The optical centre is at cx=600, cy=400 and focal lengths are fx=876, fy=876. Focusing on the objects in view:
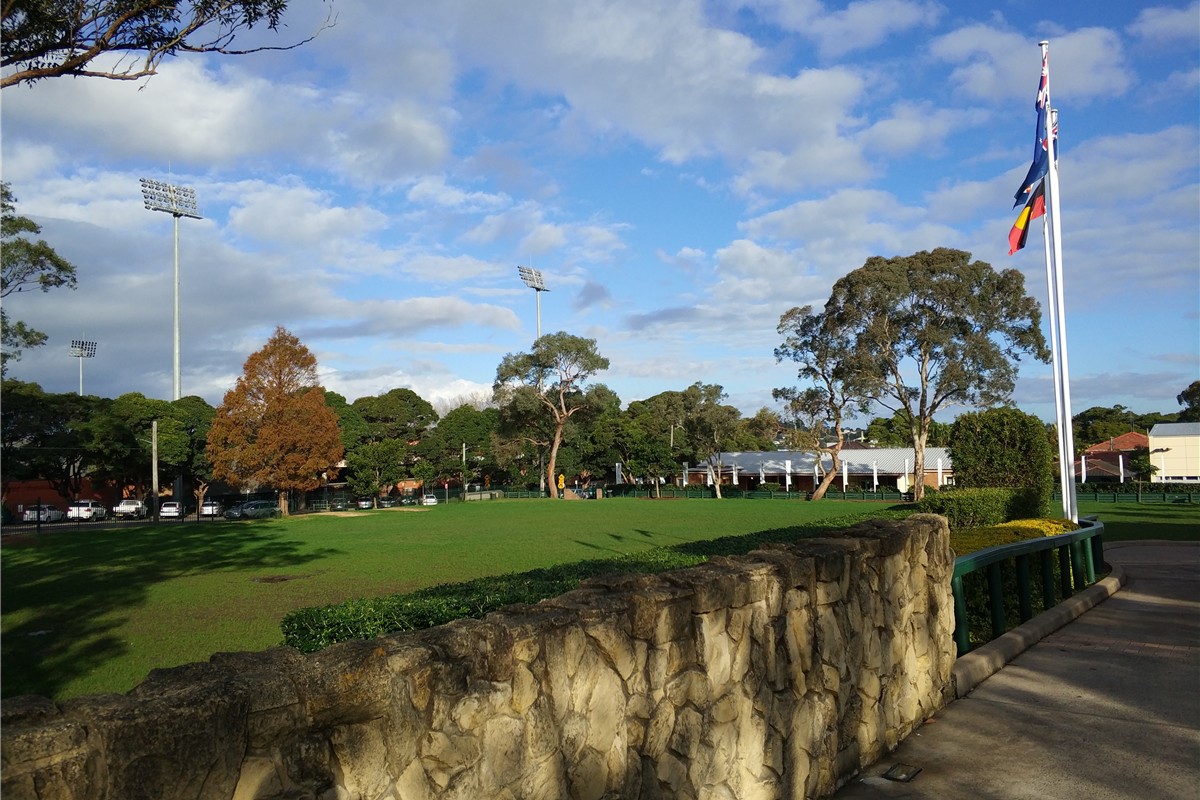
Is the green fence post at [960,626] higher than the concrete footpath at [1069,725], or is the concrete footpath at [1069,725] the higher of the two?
the green fence post at [960,626]

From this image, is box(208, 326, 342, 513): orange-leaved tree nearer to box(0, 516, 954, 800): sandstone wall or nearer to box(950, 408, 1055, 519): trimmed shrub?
box(950, 408, 1055, 519): trimmed shrub

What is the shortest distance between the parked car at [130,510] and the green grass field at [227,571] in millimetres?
23653

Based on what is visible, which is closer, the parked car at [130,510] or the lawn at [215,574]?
the lawn at [215,574]

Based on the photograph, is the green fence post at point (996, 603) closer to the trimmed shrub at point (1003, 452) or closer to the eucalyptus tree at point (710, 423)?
the trimmed shrub at point (1003, 452)

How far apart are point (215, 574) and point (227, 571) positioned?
69cm

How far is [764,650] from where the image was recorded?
4.46 meters

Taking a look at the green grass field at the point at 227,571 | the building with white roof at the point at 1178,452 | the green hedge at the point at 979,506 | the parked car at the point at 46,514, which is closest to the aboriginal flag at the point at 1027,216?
the green hedge at the point at 979,506

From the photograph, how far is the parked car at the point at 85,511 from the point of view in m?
54.2

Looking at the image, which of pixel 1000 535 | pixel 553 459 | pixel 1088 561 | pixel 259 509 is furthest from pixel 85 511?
pixel 1088 561

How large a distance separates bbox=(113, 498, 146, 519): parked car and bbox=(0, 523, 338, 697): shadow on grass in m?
23.6

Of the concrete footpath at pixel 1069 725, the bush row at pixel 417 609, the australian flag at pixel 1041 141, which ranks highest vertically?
the australian flag at pixel 1041 141

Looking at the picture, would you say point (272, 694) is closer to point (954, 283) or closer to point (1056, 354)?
point (1056, 354)

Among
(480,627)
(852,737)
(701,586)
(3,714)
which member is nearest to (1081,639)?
(852,737)

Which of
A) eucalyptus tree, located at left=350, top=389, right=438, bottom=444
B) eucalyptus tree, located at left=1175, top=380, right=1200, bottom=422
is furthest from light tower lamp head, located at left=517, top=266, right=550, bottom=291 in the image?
eucalyptus tree, located at left=1175, top=380, right=1200, bottom=422
